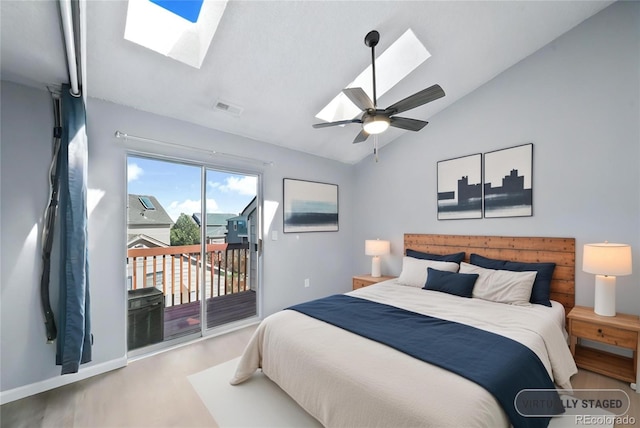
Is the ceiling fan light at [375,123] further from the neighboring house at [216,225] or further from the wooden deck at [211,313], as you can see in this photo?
the wooden deck at [211,313]

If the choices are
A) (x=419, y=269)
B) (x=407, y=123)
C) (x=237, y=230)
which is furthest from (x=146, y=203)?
(x=419, y=269)

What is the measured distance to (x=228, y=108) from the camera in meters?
2.90

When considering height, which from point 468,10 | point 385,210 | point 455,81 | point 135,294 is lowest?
point 135,294

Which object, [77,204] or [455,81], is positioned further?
[455,81]

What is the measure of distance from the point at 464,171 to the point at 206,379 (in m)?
3.67

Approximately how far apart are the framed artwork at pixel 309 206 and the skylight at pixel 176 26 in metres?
1.99

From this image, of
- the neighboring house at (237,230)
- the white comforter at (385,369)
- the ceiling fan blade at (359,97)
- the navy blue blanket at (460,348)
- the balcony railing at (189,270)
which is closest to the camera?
the white comforter at (385,369)

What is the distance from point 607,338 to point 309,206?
11.4ft

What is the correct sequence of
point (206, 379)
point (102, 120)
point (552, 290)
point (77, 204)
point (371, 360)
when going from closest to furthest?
point (371, 360) < point (77, 204) < point (206, 379) < point (102, 120) < point (552, 290)

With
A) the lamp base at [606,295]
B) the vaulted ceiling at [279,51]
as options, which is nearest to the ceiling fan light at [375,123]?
the vaulted ceiling at [279,51]

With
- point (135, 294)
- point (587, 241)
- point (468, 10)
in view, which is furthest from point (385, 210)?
point (135, 294)

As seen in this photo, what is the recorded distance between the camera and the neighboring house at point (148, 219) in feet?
9.04

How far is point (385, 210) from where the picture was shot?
4.39m

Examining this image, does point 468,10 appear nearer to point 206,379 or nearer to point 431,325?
point 431,325
